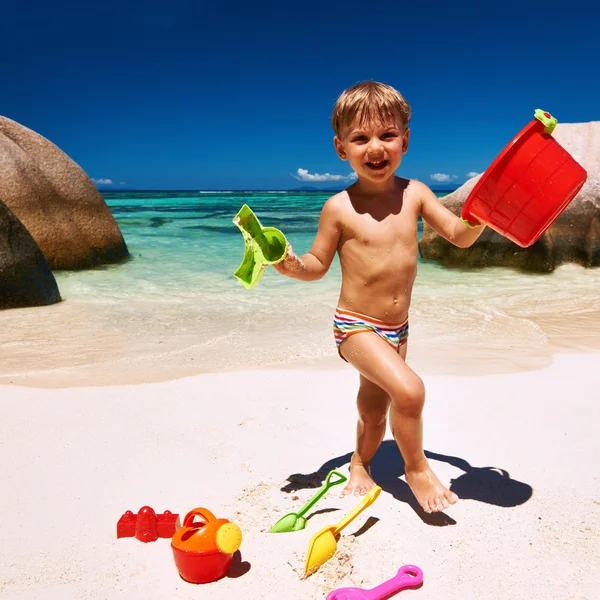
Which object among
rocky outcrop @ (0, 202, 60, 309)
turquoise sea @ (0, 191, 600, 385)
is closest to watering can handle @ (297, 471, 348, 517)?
turquoise sea @ (0, 191, 600, 385)

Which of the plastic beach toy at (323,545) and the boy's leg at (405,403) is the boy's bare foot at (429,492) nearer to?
the boy's leg at (405,403)

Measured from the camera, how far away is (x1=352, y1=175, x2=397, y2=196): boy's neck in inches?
88.0

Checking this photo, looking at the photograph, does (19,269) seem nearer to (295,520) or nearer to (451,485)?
(295,520)

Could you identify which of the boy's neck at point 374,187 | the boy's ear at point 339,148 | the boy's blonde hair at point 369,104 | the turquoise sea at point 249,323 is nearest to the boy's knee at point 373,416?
the boy's neck at point 374,187

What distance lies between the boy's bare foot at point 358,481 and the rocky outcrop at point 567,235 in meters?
6.27

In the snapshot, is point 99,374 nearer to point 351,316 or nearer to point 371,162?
point 351,316

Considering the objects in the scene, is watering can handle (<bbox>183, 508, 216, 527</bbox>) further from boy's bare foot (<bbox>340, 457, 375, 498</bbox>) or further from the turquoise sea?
the turquoise sea

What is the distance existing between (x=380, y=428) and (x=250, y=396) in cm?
100

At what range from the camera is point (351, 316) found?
2219 millimetres

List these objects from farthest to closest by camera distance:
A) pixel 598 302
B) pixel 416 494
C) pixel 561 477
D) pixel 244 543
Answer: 1. pixel 598 302
2. pixel 561 477
3. pixel 416 494
4. pixel 244 543

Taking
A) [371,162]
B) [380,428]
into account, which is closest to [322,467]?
[380,428]

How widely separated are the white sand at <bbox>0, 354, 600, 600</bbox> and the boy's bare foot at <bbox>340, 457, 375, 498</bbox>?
0.06m

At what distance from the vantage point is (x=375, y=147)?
6.85 feet

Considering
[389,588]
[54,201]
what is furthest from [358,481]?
[54,201]
